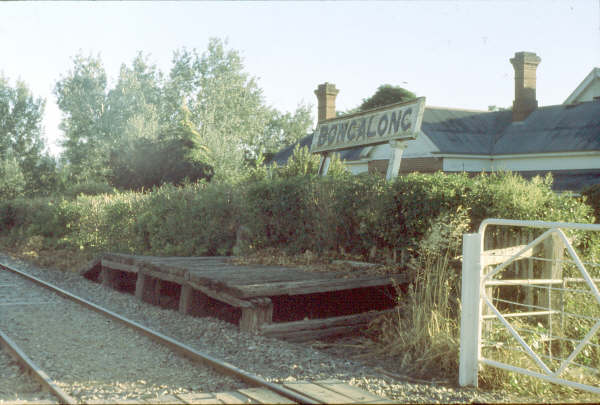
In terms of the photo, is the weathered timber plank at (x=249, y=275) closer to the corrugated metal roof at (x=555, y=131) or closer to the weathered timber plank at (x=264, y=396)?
the weathered timber plank at (x=264, y=396)

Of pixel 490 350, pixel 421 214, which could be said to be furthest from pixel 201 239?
pixel 490 350

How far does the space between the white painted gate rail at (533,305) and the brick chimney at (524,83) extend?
2111 cm

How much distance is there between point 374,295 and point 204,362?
4.20m

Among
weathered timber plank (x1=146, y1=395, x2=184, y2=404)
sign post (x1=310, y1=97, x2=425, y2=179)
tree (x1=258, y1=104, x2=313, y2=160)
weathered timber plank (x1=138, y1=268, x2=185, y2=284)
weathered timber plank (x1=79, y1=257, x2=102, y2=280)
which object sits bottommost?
weathered timber plank (x1=146, y1=395, x2=184, y2=404)

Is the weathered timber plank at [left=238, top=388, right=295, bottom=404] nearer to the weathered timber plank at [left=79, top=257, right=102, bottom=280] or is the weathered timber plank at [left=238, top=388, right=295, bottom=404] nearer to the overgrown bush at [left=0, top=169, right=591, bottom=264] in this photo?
the overgrown bush at [left=0, top=169, right=591, bottom=264]

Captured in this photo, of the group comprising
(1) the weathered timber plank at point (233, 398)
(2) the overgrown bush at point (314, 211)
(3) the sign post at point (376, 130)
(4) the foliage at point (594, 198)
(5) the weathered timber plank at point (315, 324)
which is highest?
(3) the sign post at point (376, 130)

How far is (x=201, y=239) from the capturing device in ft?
47.6

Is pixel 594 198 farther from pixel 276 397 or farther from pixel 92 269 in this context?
pixel 92 269

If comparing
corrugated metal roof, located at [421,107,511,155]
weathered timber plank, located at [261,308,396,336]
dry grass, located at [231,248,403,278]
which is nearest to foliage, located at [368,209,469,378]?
weathered timber plank, located at [261,308,396,336]

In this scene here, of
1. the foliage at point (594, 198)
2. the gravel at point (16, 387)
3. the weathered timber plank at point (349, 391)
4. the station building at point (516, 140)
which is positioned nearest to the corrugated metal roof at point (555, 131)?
the station building at point (516, 140)

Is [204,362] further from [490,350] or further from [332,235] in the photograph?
[332,235]

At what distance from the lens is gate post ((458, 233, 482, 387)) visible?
5441mm

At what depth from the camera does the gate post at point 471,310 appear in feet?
17.9

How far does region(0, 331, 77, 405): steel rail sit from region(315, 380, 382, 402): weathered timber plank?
2250 mm
